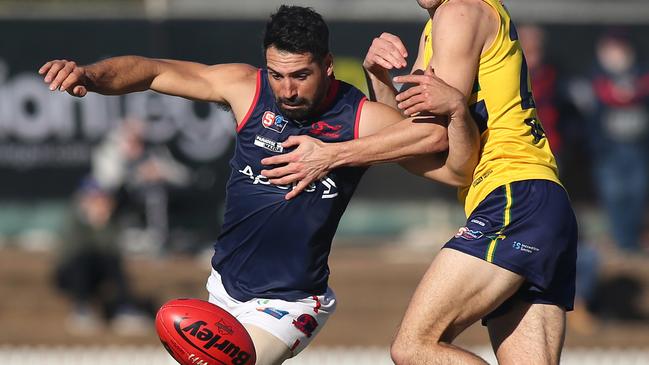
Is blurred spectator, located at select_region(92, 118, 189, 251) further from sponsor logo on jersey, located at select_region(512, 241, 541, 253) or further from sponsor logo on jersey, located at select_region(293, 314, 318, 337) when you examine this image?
sponsor logo on jersey, located at select_region(512, 241, 541, 253)

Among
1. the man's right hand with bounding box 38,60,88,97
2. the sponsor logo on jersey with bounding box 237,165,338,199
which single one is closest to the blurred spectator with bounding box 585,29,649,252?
the sponsor logo on jersey with bounding box 237,165,338,199

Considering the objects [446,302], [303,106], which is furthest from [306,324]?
[303,106]

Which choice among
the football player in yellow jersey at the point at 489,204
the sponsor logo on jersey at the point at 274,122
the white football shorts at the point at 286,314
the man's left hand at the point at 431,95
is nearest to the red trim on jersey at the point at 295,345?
the white football shorts at the point at 286,314

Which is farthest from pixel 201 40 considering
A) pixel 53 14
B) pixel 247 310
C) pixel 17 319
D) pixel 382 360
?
pixel 247 310

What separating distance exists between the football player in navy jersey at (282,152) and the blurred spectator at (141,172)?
18.3 ft

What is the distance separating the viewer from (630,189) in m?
11.8

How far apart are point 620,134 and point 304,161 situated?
6.79 meters

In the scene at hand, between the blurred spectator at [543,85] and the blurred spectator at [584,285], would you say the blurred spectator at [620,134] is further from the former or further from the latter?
the blurred spectator at [584,285]

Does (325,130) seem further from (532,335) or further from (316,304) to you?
(532,335)

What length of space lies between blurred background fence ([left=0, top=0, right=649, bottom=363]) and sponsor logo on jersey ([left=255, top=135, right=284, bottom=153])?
565 centimetres

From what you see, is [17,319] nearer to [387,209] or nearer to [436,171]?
[387,209]

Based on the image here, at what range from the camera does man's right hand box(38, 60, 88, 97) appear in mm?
5375

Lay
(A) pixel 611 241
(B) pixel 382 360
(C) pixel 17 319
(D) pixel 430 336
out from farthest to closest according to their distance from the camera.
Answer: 1. (A) pixel 611 241
2. (C) pixel 17 319
3. (B) pixel 382 360
4. (D) pixel 430 336

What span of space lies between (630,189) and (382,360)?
345 cm
